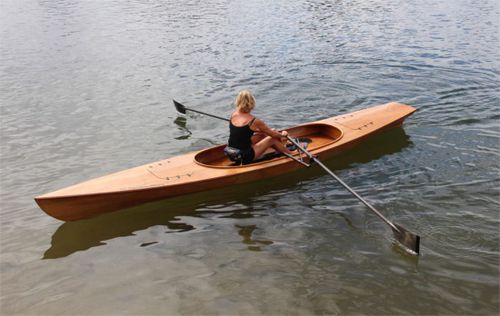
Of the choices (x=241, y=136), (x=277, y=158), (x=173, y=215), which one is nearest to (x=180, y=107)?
(x=241, y=136)

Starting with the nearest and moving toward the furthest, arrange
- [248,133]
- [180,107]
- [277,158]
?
[248,133] → [277,158] → [180,107]

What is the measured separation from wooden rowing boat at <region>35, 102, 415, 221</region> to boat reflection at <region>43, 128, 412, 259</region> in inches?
6.9

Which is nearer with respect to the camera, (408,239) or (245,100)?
(408,239)

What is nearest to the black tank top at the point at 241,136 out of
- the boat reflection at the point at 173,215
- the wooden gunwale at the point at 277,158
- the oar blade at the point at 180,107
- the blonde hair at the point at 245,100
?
the blonde hair at the point at 245,100

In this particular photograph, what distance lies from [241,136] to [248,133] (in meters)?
0.13

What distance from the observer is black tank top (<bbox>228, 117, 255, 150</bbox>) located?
7.87 metres

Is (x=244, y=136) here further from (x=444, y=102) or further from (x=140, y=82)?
(x=140, y=82)

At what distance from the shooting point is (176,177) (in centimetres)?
758

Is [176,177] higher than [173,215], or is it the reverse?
[176,177]

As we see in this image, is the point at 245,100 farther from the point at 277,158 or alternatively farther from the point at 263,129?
the point at 277,158

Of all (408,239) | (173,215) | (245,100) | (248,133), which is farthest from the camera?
(248,133)

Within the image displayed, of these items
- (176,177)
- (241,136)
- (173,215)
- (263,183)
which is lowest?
(173,215)

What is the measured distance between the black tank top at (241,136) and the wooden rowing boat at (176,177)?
366 mm

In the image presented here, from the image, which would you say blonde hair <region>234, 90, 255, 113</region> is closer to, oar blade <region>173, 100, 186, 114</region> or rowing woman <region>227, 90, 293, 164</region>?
rowing woman <region>227, 90, 293, 164</region>
